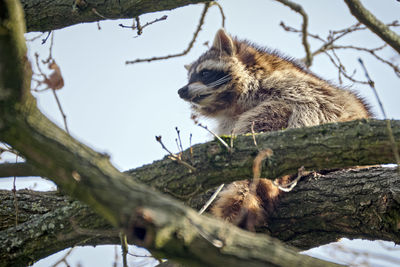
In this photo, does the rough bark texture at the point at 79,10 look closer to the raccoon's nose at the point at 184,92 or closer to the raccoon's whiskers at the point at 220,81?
the raccoon's nose at the point at 184,92

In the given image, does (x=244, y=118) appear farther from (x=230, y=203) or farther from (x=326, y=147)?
(x=326, y=147)

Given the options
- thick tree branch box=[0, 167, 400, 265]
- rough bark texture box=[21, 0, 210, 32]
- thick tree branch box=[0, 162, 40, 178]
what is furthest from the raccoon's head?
thick tree branch box=[0, 162, 40, 178]

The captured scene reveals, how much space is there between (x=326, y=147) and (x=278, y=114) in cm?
174

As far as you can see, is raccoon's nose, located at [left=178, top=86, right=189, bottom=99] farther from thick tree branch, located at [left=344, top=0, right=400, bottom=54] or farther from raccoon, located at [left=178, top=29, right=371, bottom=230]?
thick tree branch, located at [left=344, top=0, right=400, bottom=54]

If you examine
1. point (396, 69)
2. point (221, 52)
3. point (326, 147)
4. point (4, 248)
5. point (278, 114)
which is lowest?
point (4, 248)

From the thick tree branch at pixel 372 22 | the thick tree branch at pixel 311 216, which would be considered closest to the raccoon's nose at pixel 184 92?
the thick tree branch at pixel 311 216

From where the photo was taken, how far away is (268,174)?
259 cm

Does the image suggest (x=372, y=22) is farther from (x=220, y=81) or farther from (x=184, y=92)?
(x=184, y=92)

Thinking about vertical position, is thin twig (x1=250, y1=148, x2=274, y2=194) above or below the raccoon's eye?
below

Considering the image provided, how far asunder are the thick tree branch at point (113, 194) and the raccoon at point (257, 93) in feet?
7.84

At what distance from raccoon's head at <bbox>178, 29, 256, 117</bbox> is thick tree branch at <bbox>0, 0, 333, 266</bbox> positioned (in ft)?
10.4

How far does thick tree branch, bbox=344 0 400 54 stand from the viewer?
2799 millimetres

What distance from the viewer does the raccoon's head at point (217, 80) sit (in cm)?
492

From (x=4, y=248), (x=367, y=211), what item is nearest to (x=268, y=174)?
(x=367, y=211)
